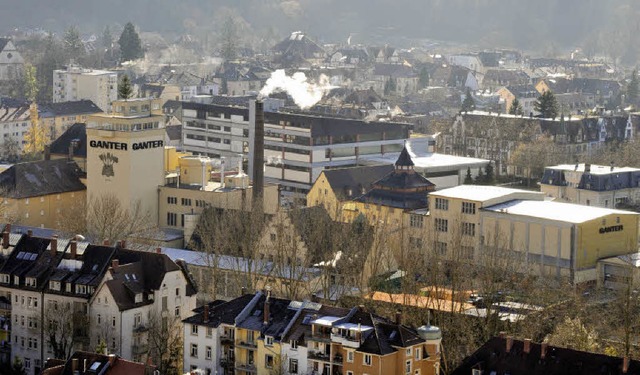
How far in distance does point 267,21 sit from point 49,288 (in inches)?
4976

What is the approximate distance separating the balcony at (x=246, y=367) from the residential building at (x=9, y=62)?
69929 mm

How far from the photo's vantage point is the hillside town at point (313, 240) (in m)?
38.0

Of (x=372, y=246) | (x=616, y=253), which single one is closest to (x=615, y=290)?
(x=616, y=253)

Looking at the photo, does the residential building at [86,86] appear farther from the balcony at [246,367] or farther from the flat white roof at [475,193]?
the balcony at [246,367]

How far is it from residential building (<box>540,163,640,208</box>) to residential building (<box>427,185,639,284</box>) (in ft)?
25.0

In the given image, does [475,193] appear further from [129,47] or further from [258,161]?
[129,47]

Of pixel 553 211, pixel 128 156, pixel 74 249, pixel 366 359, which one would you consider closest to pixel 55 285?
pixel 74 249

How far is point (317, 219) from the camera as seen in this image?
1971 inches

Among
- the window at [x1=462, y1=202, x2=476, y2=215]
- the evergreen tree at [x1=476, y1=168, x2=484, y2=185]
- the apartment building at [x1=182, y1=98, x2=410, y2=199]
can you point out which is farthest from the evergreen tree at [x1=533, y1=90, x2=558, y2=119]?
the window at [x1=462, y1=202, x2=476, y2=215]

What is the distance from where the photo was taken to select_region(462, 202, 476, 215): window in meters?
52.8

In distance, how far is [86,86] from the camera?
3720 inches

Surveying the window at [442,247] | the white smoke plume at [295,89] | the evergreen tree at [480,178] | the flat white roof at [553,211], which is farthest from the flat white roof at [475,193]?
the white smoke plume at [295,89]

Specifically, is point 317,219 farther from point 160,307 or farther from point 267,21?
point 267,21

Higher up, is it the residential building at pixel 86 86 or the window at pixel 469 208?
the residential building at pixel 86 86
